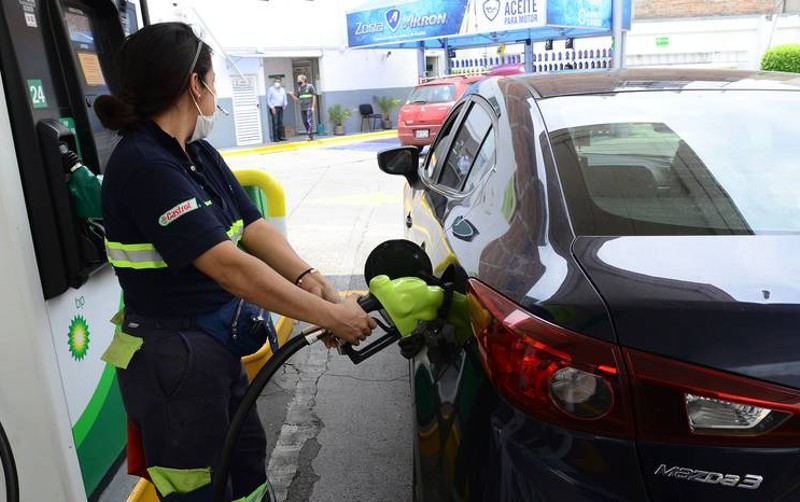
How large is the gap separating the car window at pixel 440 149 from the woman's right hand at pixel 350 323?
1.73m

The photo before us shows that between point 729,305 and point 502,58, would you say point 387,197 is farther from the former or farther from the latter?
point 502,58

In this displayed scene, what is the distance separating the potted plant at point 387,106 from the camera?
23.2 m

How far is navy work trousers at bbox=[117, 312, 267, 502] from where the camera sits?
1833 mm

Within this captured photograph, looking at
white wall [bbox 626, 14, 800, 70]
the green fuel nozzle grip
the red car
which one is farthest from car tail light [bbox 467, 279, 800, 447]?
white wall [bbox 626, 14, 800, 70]

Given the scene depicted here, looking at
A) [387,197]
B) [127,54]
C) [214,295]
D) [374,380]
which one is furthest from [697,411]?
[387,197]

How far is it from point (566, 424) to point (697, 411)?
241 mm

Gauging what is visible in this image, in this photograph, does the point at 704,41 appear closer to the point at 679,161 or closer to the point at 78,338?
the point at 679,161

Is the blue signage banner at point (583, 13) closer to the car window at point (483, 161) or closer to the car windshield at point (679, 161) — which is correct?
the car window at point (483, 161)

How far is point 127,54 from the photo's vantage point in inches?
69.4

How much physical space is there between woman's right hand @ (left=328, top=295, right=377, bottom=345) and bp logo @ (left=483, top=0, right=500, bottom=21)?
1873cm

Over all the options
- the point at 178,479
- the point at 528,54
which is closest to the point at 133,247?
the point at 178,479

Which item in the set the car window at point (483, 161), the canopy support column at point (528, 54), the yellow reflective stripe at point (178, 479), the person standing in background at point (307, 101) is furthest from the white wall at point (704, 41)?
the yellow reflective stripe at point (178, 479)

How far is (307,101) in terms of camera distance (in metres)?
20.5

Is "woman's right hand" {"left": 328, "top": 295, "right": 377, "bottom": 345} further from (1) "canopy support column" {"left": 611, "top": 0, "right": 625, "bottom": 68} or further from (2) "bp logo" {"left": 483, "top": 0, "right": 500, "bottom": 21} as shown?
(1) "canopy support column" {"left": 611, "top": 0, "right": 625, "bottom": 68}
